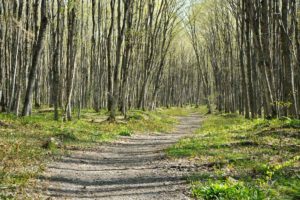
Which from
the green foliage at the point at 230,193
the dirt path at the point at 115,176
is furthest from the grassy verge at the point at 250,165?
the dirt path at the point at 115,176

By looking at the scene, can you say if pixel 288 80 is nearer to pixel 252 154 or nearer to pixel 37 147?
pixel 252 154

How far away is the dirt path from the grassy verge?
644 mm

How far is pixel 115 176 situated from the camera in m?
10.6

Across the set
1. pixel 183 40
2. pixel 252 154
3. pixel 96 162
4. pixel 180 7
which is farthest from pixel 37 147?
pixel 183 40

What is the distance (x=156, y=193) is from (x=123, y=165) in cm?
386

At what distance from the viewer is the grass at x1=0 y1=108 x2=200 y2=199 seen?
29.7 feet

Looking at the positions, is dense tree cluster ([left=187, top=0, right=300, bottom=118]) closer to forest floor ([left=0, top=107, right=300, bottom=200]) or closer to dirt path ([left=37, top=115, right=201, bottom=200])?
forest floor ([left=0, top=107, right=300, bottom=200])

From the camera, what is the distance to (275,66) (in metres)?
26.9

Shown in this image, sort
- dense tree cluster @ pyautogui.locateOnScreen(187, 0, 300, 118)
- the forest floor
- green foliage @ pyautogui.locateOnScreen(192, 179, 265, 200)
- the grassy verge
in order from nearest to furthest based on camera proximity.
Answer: green foliage @ pyautogui.locateOnScreen(192, 179, 265, 200)
the grassy verge
the forest floor
dense tree cluster @ pyautogui.locateOnScreen(187, 0, 300, 118)

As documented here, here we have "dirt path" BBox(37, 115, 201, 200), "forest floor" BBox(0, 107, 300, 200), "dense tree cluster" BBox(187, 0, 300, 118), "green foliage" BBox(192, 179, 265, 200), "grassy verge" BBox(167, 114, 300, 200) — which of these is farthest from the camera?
"dense tree cluster" BBox(187, 0, 300, 118)

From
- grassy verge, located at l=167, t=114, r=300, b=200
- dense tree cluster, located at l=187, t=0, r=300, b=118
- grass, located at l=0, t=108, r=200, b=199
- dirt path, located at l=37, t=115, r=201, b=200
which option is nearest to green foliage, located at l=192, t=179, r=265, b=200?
grassy verge, located at l=167, t=114, r=300, b=200

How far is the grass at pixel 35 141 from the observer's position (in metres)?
9.05

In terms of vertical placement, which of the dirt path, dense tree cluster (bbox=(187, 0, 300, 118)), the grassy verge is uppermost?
dense tree cluster (bbox=(187, 0, 300, 118))

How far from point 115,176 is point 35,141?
16.4 feet
